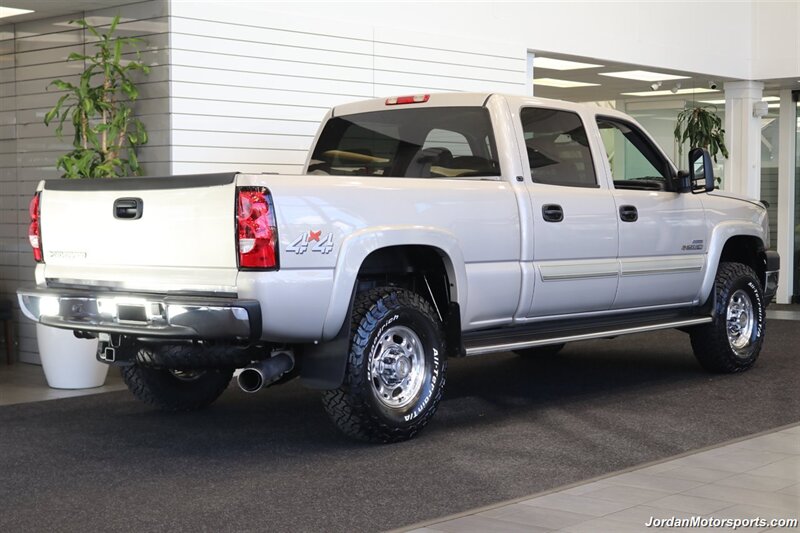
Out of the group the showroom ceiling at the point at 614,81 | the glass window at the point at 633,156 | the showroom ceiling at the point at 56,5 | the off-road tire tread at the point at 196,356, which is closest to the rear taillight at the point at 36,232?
the off-road tire tread at the point at 196,356

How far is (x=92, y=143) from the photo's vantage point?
803 cm

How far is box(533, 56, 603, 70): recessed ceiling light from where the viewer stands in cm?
1231

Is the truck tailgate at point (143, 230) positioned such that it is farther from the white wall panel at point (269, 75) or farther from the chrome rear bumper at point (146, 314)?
the white wall panel at point (269, 75)

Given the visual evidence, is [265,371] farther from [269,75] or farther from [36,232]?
[269,75]

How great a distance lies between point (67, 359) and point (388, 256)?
2982mm

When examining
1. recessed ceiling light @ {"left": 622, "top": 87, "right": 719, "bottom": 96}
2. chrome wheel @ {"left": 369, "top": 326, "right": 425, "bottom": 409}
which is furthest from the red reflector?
recessed ceiling light @ {"left": 622, "top": 87, "right": 719, "bottom": 96}

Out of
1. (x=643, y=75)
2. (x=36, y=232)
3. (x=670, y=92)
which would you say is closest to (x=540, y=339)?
(x=36, y=232)

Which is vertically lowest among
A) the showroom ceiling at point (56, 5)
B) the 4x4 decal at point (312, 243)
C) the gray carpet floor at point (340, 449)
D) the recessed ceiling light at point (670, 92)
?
the gray carpet floor at point (340, 449)

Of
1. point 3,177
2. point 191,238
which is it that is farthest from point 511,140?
point 3,177

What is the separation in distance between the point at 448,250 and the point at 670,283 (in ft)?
7.09

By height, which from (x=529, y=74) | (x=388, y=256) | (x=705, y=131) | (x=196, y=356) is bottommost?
(x=196, y=356)

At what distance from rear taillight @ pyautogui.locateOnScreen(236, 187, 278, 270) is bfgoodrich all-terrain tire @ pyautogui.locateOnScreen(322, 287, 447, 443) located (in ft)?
2.20

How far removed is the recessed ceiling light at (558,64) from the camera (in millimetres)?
12307

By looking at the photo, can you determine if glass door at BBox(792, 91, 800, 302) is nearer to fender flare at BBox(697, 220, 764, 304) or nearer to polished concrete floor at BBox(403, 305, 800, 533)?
fender flare at BBox(697, 220, 764, 304)
